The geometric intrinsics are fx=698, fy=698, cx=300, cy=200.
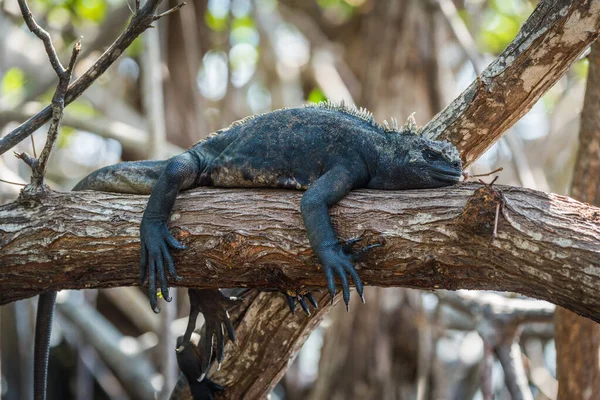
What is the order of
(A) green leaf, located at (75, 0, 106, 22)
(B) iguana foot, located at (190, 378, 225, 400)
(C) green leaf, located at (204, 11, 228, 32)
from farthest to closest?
(C) green leaf, located at (204, 11, 228, 32) < (A) green leaf, located at (75, 0, 106, 22) < (B) iguana foot, located at (190, 378, 225, 400)

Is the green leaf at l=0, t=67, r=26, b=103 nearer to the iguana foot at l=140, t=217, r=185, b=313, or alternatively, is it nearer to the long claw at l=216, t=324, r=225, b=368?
the long claw at l=216, t=324, r=225, b=368

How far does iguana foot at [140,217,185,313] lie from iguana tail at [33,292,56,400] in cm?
119

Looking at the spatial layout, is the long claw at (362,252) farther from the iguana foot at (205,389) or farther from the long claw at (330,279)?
the iguana foot at (205,389)

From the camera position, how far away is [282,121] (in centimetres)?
464

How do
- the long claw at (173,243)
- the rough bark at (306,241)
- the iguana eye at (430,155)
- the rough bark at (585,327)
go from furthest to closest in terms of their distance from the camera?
the rough bark at (585,327) → the iguana eye at (430,155) → the long claw at (173,243) → the rough bark at (306,241)

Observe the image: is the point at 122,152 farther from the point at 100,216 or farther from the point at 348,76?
the point at 100,216

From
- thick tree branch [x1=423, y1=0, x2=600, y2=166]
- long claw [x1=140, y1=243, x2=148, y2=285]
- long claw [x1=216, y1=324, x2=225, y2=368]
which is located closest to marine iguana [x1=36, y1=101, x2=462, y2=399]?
long claw [x1=140, y1=243, x2=148, y2=285]

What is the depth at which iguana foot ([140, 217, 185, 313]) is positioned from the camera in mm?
3875

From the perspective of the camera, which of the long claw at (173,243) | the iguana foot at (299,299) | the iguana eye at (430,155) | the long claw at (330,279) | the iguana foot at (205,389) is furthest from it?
the iguana foot at (205,389)

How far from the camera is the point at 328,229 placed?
3.68 metres

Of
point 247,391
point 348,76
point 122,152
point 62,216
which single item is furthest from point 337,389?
point 348,76

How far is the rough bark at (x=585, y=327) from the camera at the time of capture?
526cm

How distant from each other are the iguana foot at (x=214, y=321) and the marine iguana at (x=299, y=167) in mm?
872

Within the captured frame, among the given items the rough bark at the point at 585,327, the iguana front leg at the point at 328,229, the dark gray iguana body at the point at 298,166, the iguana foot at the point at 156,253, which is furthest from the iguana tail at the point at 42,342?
the rough bark at the point at 585,327
